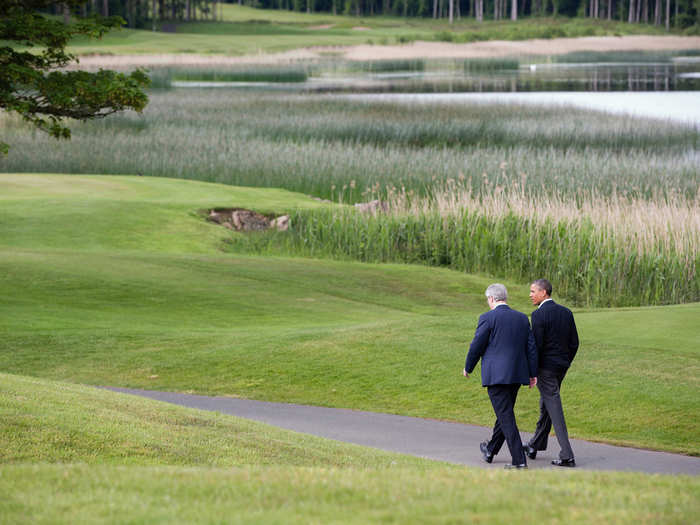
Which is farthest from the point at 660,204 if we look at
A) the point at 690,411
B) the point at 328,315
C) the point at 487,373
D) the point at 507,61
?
the point at 507,61

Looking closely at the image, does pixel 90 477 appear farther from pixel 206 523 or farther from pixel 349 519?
Result: pixel 349 519

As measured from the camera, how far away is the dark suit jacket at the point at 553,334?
9047 millimetres

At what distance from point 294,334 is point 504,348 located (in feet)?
19.4

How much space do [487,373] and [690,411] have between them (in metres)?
3.20

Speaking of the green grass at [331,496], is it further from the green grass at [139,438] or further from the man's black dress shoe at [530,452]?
the man's black dress shoe at [530,452]

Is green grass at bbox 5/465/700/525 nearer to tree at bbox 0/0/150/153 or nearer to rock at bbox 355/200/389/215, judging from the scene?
tree at bbox 0/0/150/153

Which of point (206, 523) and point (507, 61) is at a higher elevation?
point (507, 61)

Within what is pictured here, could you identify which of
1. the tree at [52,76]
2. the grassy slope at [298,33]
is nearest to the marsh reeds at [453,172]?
the tree at [52,76]

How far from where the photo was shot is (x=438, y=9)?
175 meters

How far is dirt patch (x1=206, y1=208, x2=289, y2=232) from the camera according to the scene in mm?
25234

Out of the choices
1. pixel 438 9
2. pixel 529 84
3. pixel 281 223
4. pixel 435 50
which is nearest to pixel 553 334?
pixel 281 223

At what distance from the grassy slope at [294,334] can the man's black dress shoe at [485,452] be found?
5.01 feet

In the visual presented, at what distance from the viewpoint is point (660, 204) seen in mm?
26422

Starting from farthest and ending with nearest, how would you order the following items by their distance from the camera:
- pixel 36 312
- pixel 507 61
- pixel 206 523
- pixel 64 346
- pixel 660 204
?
pixel 507 61 < pixel 660 204 < pixel 36 312 < pixel 64 346 < pixel 206 523
